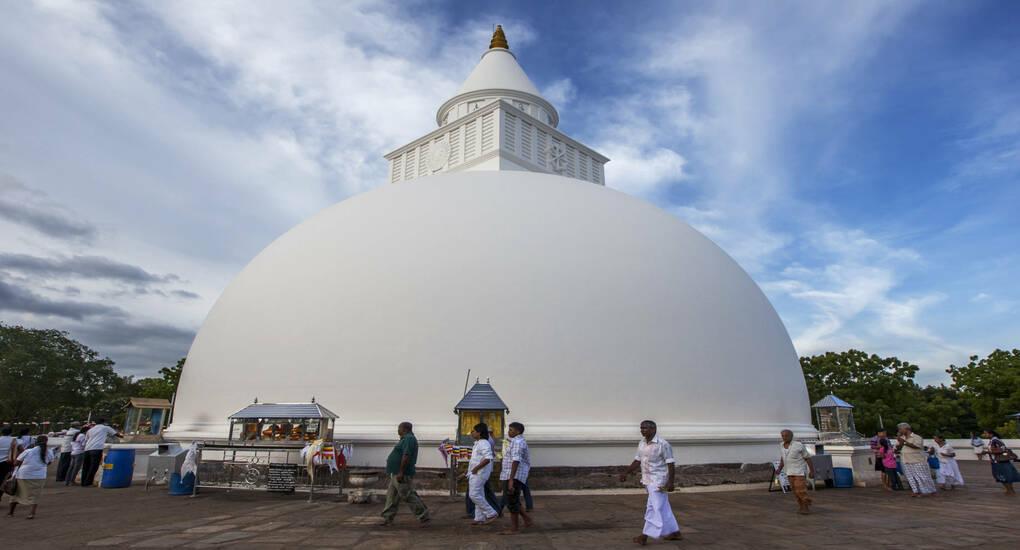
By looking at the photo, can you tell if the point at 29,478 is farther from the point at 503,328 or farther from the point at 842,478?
the point at 842,478

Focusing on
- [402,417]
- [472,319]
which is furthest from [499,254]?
[402,417]

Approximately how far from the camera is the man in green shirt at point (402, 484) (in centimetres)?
730

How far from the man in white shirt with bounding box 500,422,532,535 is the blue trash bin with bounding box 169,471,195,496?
22.1 feet

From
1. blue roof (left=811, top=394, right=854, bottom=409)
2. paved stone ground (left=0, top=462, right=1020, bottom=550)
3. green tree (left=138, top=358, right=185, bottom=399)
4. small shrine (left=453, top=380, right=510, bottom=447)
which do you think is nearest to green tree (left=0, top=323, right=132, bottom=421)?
green tree (left=138, top=358, right=185, bottom=399)

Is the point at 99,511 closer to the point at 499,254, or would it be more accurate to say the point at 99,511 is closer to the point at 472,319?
the point at 472,319

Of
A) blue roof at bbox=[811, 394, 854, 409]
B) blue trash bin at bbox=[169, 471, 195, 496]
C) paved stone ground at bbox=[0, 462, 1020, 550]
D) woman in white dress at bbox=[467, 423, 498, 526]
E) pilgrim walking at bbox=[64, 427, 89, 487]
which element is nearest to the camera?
paved stone ground at bbox=[0, 462, 1020, 550]

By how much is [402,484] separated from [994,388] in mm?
34531

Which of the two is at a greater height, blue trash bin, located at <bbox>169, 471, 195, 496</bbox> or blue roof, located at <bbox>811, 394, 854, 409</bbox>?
blue roof, located at <bbox>811, 394, 854, 409</bbox>

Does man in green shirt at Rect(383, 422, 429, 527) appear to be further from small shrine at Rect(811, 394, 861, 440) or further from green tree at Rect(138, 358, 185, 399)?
green tree at Rect(138, 358, 185, 399)

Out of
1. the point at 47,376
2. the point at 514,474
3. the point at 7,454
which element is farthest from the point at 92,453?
the point at 47,376

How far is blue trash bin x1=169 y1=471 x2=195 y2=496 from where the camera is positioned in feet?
34.2

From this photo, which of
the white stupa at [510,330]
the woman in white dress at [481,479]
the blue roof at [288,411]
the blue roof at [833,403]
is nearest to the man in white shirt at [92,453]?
the white stupa at [510,330]

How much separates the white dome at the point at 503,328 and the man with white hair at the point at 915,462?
2.26 m

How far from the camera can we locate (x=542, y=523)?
24.6 feet
